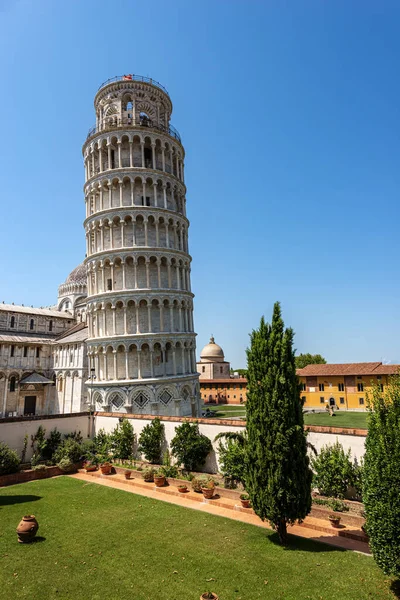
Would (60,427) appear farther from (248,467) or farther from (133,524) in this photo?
(248,467)

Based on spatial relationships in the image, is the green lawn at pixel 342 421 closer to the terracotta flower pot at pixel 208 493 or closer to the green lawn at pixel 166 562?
the terracotta flower pot at pixel 208 493

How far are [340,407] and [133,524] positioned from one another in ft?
179

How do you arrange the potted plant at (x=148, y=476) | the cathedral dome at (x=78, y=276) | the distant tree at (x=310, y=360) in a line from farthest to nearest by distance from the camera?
the distant tree at (x=310, y=360)
the cathedral dome at (x=78, y=276)
the potted plant at (x=148, y=476)

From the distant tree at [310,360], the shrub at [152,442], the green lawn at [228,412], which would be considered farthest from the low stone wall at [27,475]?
the distant tree at [310,360]

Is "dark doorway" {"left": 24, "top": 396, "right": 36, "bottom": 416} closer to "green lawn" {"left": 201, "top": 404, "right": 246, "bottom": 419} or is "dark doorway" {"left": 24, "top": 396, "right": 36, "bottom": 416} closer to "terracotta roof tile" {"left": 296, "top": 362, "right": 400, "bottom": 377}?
"green lawn" {"left": 201, "top": 404, "right": 246, "bottom": 419}

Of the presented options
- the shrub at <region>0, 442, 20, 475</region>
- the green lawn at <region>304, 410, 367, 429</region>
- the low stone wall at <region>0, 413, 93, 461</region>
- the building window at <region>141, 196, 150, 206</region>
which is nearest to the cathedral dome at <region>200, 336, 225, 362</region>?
the green lawn at <region>304, 410, 367, 429</region>

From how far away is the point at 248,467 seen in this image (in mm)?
13578

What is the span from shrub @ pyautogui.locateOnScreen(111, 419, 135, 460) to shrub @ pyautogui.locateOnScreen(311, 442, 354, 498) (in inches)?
517

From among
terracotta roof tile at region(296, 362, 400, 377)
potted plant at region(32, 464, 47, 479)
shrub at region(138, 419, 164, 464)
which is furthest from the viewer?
terracotta roof tile at region(296, 362, 400, 377)

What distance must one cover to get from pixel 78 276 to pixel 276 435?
235 ft

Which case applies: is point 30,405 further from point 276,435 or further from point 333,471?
point 276,435

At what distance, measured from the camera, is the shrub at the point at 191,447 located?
21.4 m

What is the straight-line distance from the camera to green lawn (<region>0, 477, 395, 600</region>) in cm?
1026

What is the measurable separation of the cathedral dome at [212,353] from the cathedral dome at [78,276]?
1389 inches
